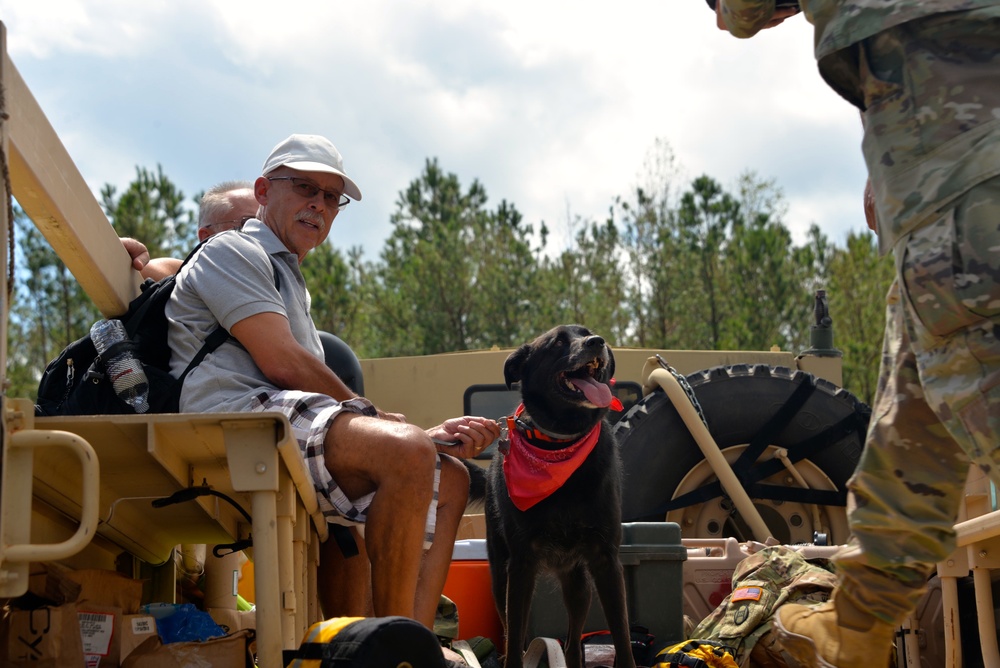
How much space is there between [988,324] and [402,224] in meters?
21.5

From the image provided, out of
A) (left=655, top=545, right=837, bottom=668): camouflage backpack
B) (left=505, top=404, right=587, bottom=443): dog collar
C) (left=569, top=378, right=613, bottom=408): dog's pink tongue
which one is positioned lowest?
(left=655, top=545, right=837, bottom=668): camouflage backpack

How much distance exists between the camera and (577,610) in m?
3.99

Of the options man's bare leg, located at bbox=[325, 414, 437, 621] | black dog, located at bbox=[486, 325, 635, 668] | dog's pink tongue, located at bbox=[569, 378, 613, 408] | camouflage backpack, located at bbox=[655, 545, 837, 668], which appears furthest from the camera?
dog's pink tongue, located at bbox=[569, 378, 613, 408]

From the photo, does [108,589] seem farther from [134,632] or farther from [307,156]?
[307,156]

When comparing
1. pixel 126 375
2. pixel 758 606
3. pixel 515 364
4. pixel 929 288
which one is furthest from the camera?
pixel 515 364

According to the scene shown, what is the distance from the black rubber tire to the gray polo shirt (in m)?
1.78

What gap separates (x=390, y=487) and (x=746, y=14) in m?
1.30

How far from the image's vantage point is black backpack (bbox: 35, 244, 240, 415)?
113 inches

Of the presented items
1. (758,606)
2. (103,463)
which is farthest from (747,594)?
(103,463)

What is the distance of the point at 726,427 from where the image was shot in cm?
460

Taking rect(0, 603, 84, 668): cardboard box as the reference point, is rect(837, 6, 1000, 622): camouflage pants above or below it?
above

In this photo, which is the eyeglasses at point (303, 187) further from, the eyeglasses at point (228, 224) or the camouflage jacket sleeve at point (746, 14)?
the camouflage jacket sleeve at point (746, 14)

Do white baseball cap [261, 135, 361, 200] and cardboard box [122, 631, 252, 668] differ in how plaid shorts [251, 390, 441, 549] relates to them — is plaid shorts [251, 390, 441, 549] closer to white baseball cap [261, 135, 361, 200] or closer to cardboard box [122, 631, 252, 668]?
cardboard box [122, 631, 252, 668]

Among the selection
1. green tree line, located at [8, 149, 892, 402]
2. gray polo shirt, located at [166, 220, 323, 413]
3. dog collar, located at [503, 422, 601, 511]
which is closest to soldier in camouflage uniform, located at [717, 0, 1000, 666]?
gray polo shirt, located at [166, 220, 323, 413]
